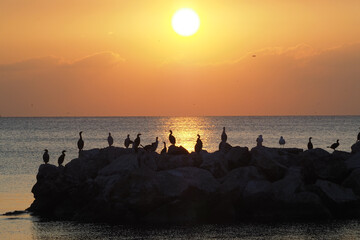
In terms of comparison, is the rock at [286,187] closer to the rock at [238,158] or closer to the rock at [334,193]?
the rock at [334,193]

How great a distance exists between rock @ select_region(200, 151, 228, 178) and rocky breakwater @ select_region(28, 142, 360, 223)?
6 cm

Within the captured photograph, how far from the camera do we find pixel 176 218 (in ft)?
114

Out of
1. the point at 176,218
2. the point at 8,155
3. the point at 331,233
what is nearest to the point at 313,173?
the point at 331,233

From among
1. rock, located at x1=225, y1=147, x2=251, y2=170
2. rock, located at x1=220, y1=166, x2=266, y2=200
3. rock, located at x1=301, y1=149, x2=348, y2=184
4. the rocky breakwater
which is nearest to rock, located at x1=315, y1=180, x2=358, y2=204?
the rocky breakwater

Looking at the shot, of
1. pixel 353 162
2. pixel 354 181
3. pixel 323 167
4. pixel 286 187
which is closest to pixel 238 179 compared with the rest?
pixel 286 187

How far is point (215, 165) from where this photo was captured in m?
38.5

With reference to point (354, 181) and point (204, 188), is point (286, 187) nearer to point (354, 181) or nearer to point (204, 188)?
point (354, 181)

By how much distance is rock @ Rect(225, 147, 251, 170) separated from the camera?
38.9 m

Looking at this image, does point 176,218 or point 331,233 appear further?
point 176,218

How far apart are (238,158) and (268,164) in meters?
2.09

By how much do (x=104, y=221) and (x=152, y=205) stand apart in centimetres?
272

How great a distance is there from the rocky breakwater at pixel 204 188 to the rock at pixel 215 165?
2.2 inches

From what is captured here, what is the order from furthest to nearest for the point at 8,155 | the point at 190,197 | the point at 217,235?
the point at 8,155 → the point at 190,197 → the point at 217,235

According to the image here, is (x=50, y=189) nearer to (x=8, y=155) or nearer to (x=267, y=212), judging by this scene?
(x=267, y=212)
